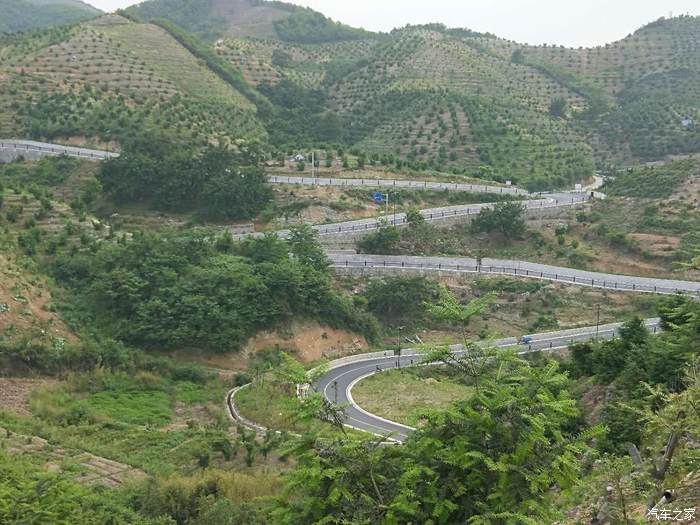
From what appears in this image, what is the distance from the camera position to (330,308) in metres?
39.2

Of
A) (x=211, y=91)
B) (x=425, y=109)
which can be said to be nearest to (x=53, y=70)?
(x=211, y=91)

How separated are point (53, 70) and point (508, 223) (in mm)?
45380

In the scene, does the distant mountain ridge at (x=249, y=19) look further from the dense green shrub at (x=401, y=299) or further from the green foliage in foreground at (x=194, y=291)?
the dense green shrub at (x=401, y=299)

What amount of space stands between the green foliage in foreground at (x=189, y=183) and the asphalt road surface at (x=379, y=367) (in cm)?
1914

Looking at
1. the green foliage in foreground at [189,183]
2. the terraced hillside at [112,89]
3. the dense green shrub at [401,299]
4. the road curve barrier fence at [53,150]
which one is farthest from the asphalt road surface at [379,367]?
the terraced hillside at [112,89]

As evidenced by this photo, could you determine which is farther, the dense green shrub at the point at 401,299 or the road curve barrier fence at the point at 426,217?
the road curve barrier fence at the point at 426,217

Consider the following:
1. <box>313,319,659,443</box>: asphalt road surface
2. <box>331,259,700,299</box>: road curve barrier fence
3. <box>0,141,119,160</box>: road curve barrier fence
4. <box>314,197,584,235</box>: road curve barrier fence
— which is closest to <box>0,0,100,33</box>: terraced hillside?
<box>0,141,119,160</box>: road curve barrier fence

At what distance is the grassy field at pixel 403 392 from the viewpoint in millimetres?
29375

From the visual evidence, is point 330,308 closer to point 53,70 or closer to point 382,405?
point 382,405

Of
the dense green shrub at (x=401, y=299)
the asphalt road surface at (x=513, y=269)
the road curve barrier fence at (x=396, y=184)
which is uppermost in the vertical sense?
the road curve barrier fence at (x=396, y=184)

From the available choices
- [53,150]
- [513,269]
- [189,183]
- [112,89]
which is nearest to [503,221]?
[513,269]

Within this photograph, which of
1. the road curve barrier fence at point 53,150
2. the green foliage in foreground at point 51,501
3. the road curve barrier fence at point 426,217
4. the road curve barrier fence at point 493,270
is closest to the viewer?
the green foliage in foreground at point 51,501

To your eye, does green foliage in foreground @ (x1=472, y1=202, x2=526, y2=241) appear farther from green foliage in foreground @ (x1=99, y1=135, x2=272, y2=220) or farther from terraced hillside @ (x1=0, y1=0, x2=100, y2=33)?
terraced hillside @ (x1=0, y1=0, x2=100, y2=33)

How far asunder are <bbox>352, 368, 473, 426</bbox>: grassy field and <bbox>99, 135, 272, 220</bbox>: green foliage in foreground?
21.9 meters
